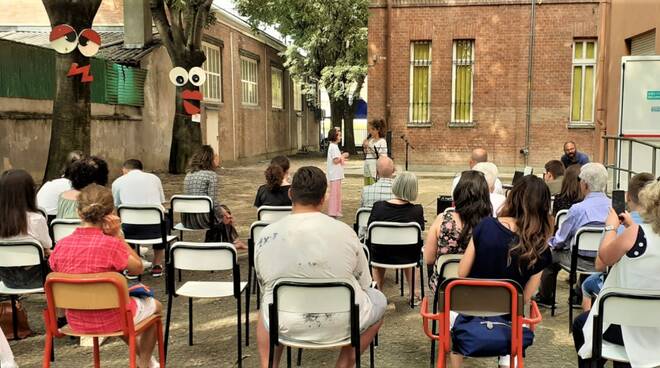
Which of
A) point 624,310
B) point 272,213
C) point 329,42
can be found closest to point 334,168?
point 272,213

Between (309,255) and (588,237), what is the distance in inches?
107

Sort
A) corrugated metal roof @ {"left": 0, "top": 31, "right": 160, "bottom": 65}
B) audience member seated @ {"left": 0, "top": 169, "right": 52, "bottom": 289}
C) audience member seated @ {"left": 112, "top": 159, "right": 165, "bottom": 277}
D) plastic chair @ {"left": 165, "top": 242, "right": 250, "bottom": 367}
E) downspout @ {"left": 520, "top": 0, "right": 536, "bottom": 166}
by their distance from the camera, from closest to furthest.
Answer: plastic chair @ {"left": 165, "top": 242, "right": 250, "bottom": 367} → audience member seated @ {"left": 0, "top": 169, "right": 52, "bottom": 289} → audience member seated @ {"left": 112, "top": 159, "right": 165, "bottom": 277} → corrugated metal roof @ {"left": 0, "top": 31, "right": 160, "bottom": 65} → downspout @ {"left": 520, "top": 0, "right": 536, "bottom": 166}

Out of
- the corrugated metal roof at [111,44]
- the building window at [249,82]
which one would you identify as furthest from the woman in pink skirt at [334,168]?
the building window at [249,82]

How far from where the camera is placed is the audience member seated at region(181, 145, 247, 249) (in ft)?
23.0

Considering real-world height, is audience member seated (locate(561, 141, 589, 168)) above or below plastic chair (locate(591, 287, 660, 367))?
above

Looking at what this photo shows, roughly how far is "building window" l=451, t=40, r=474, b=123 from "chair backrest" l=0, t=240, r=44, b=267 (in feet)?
52.7

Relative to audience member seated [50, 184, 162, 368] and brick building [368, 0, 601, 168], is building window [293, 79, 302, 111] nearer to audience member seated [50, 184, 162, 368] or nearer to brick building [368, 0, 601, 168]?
brick building [368, 0, 601, 168]

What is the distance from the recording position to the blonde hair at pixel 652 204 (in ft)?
10.1

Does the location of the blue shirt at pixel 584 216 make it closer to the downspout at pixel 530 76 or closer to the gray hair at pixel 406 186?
the gray hair at pixel 406 186

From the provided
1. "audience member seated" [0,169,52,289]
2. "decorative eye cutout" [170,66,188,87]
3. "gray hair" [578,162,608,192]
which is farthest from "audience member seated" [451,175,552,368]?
"decorative eye cutout" [170,66,188,87]

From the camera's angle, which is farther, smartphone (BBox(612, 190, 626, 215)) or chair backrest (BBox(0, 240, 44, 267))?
chair backrest (BBox(0, 240, 44, 267))

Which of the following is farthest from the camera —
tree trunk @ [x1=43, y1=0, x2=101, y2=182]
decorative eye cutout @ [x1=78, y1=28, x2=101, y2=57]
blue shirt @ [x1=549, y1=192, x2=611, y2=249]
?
tree trunk @ [x1=43, y1=0, x2=101, y2=182]

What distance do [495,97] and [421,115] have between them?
2254 millimetres

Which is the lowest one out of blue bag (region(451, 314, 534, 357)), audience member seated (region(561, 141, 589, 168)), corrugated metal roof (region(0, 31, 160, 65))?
blue bag (region(451, 314, 534, 357))
